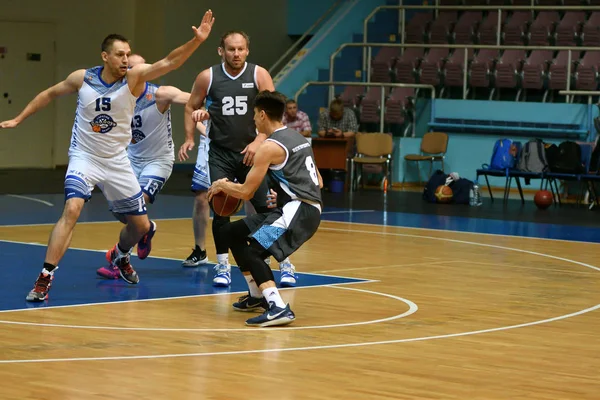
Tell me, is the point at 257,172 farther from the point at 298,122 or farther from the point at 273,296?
the point at 298,122

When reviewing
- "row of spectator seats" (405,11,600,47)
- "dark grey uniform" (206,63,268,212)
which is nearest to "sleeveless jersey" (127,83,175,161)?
"dark grey uniform" (206,63,268,212)

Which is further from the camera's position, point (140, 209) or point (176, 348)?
point (140, 209)

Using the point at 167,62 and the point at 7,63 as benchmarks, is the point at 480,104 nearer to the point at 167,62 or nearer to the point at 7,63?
the point at 7,63

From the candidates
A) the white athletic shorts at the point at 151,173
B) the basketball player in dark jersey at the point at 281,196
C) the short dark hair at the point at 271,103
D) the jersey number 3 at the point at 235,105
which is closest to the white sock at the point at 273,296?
the basketball player in dark jersey at the point at 281,196

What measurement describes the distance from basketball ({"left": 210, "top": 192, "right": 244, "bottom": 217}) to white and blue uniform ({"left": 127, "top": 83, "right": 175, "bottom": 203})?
79.7 inches

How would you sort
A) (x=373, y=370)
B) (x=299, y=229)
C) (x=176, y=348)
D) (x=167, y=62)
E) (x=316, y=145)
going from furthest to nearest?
(x=316, y=145), (x=167, y=62), (x=299, y=229), (x=176, y=348), (x=373, y=370)

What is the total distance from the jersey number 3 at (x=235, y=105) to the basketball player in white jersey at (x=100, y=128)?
0.78 metres

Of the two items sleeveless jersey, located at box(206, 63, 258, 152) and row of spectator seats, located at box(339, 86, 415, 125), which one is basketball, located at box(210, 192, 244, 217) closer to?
sleeveless jersey, located at box(206, 63, 258, 152)

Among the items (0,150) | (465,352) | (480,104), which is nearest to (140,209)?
(465,352)

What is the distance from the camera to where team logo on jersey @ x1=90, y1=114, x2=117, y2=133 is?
8.65 m

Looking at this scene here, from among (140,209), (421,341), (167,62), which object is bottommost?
(421,341)

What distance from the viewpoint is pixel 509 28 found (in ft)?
71.6

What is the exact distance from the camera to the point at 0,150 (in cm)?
2327

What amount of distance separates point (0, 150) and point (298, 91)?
5928mm
